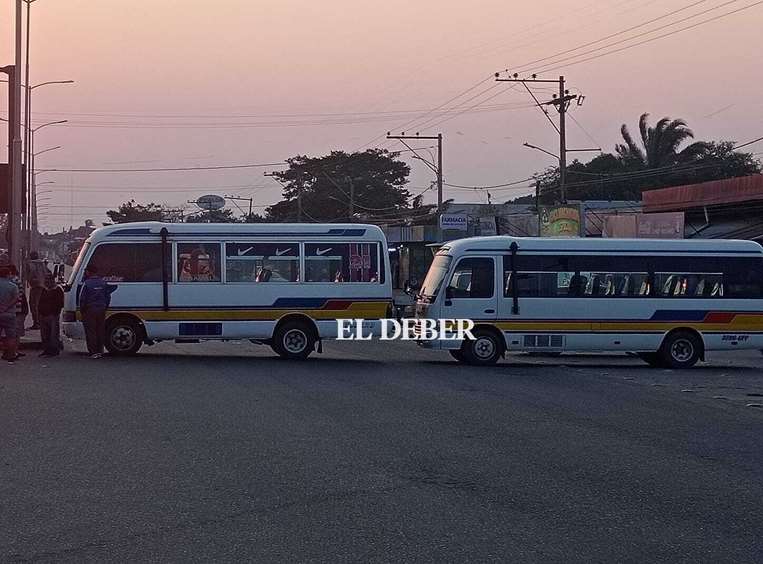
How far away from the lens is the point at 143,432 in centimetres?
1236

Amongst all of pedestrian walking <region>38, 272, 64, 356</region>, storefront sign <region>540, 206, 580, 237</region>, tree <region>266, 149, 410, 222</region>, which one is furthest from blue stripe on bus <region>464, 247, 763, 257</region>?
tree <region>266, 149, 410, 222</region>

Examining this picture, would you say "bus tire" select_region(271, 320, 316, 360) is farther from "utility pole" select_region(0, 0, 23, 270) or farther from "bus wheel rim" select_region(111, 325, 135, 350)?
"utility pole" select_region(0, 0, 23, 270)

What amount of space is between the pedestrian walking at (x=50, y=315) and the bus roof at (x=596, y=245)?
7.86 m

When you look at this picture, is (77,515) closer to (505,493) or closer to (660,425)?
(505,493)

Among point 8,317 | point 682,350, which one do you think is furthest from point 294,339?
point 682,350

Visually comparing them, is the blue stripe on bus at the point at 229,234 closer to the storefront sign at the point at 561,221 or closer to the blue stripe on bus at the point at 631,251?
the blue stripe on bus at the point at 631,251

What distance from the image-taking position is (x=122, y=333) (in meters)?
22.7

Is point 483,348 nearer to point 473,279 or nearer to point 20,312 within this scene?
point 473,279

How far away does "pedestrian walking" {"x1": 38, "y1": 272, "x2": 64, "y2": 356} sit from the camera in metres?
22.3

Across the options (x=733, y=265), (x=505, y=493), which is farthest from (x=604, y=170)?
(x=505, y=493)

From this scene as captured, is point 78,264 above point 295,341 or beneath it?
above

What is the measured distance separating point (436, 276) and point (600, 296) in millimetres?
3347

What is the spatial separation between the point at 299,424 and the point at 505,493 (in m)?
4.38

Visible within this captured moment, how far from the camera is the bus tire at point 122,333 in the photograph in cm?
2270
